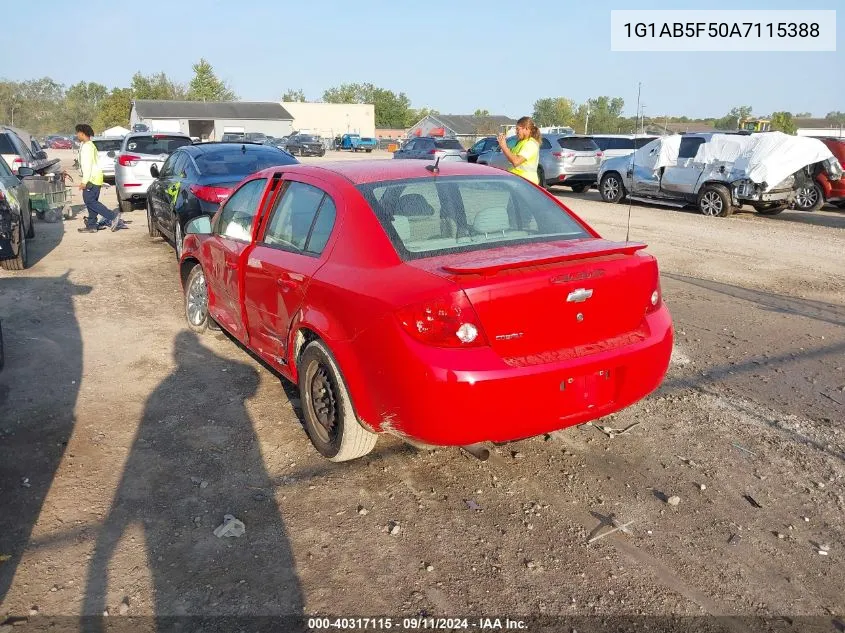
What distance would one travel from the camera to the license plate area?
11.1ft

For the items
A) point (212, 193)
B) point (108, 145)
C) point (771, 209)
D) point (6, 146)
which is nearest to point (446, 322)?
point (212, 193)

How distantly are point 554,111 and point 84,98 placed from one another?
8168cm

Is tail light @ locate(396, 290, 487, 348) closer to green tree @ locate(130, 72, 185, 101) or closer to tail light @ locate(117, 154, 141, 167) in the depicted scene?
tail light @ locate(117, 154, 141, 167)

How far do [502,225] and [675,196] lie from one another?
522 inches

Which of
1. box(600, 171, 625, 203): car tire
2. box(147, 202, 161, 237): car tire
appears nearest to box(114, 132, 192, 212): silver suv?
box(147, 202, 161, 237): car tire

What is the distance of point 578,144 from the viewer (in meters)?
20.3

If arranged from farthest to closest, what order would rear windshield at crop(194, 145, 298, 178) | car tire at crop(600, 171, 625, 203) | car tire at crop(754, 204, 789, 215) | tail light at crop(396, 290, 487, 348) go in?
car tire at crop(600, 171, 625, 203), car tire at crop(754, 204, 789, 215), rear windshield at crop(194, 145, 298, 178), tail light at crop(396, 290, 487, 348)

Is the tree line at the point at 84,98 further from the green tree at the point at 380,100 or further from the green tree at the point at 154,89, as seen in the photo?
the green tree at the point at 380,100

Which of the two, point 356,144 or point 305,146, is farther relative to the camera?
point 356,144

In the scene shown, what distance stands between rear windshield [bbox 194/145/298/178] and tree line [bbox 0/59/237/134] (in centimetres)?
8779

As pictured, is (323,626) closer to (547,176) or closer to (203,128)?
(547,176)

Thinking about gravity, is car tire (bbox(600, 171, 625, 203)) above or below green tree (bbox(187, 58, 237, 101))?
below

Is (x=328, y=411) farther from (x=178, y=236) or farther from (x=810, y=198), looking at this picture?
(x=810, y=198)

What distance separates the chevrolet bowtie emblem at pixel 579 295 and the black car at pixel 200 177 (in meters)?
6.30
